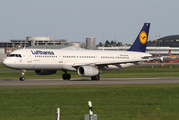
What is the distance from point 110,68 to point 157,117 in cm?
3189

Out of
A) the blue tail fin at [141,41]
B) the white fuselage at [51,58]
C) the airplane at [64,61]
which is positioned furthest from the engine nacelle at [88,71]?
the blue tail fin at [141,41]

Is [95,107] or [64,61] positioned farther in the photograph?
[64,61]

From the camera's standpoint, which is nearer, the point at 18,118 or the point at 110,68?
the point at 18,118

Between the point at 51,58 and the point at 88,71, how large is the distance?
527 centimetres

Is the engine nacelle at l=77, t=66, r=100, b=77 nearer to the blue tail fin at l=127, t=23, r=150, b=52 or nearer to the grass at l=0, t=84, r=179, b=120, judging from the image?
the blue tail fin at l=127, t=23, r=150, b=52

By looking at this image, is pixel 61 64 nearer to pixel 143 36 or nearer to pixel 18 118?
pixel 143 36

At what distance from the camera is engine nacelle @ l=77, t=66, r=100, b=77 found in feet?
136

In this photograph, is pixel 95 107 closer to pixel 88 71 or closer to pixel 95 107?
pixel 95 107

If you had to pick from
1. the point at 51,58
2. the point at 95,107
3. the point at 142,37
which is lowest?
the point at 95,107

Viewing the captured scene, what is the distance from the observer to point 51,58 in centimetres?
4234

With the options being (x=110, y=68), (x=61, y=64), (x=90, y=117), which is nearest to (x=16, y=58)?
(x=61, y=64)

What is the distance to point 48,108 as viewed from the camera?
60.7 ft

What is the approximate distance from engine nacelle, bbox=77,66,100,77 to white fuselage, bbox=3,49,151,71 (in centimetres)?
182

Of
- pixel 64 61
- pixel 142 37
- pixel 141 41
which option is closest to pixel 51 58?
pixel 64 61
